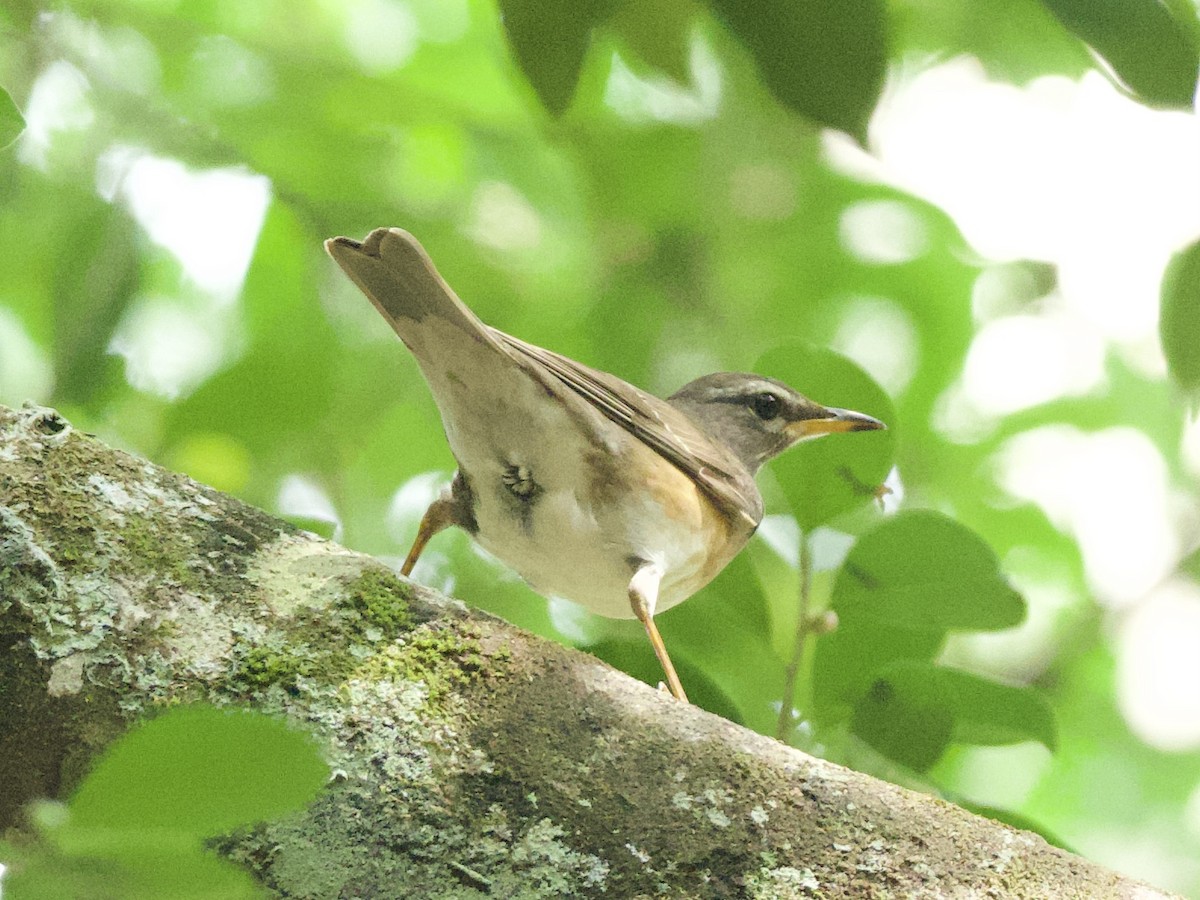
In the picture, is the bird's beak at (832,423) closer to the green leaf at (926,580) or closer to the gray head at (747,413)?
the gray head at (747,413)

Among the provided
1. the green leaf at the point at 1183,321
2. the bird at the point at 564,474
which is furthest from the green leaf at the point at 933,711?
the green leaf at the point at 1183,321

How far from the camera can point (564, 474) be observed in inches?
135

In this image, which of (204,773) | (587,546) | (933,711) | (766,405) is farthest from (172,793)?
(766,405)

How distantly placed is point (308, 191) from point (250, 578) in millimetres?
2863

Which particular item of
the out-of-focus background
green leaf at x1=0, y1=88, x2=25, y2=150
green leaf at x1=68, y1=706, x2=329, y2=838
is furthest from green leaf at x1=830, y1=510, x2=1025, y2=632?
green leaf at x1=68, y1=706, x2=329, y2=838

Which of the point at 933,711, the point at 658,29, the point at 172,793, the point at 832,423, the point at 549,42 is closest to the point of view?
the point at 172,793

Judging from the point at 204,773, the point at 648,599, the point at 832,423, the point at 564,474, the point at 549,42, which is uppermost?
the point at 549,42

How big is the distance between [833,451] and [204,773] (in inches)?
105

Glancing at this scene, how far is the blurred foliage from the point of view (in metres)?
0.74

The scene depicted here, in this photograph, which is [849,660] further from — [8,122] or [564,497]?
[8,122]

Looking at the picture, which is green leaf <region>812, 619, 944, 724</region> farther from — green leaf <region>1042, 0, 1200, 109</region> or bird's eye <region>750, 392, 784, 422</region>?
green leaf <region>1042, 0, 1200, 109</region>

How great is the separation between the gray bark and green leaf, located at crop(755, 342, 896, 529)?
1.27 metres

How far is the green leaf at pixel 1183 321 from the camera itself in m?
1.61

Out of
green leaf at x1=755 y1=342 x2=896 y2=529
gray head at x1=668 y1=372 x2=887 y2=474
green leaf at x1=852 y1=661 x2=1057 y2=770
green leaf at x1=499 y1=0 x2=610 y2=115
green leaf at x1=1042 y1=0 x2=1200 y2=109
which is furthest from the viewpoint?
gray head at x1=668 y1=372 x2=887 y2=474
